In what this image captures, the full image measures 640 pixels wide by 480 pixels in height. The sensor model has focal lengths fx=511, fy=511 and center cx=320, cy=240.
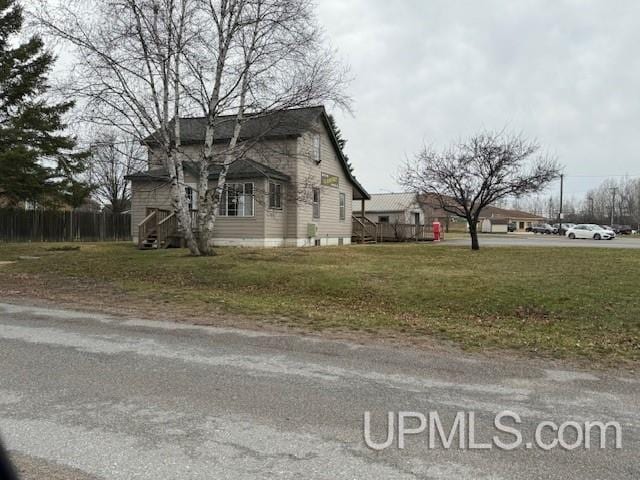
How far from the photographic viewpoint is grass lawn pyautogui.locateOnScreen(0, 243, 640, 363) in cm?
765

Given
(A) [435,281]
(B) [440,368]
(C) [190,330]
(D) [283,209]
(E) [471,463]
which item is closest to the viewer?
(E) [471,463]

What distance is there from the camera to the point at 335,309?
962 centimetres

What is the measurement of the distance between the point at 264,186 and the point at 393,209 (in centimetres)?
2935

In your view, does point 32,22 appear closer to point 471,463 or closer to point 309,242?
point 309,242

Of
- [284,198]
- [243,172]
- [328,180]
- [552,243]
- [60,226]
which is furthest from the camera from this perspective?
[552,243]

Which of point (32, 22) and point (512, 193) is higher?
→ point (32, 22)

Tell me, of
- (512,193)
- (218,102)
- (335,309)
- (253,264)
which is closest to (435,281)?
(335,309)

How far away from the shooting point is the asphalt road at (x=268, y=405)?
335 centimetres

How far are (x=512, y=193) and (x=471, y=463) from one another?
2064 cm

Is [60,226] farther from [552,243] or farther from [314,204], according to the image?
[552,243]

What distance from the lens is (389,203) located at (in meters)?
52.8

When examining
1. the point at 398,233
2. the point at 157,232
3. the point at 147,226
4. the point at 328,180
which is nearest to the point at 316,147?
the point at 328,180

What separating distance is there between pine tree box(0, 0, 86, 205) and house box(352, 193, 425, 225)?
2812 centimetres

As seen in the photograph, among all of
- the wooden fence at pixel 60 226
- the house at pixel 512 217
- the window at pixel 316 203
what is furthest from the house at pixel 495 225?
the wooden fence at pixel 60 226
